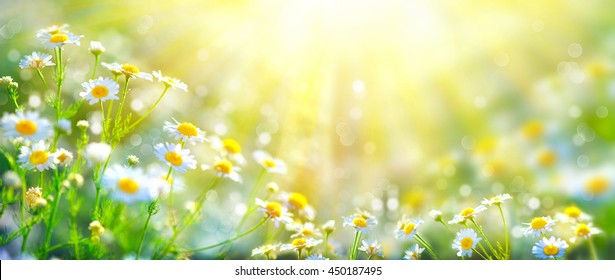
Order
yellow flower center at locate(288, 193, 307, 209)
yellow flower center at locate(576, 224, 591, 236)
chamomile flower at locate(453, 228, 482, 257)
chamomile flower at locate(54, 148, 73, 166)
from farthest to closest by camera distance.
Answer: yellow flower center at locate(288, 193, 307, 209) < yellow flower center at locate(576, 224, 591, 236) < chamomile flower at locate(453, 228, 482, 257) < chamomile flower at locate(54, 148, 73, 166)

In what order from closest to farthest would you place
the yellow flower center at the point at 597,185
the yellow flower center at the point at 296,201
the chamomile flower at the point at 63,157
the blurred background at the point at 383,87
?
the chamomile flower at the point at 63,157 → the yellow flower center at the point at 296,201 → the yellow flower center at the point at 597,185 → the blurred background at the point at 383,87

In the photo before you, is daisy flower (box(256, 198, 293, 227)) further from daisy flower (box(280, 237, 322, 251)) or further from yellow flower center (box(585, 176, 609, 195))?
yellow flower center (box(585, 176, 609, 195))

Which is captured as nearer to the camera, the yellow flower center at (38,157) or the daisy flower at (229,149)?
the yellow flower center at (38,157)

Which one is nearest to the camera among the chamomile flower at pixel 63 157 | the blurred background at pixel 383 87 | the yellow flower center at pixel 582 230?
the chamomile flower at pixel 63 157

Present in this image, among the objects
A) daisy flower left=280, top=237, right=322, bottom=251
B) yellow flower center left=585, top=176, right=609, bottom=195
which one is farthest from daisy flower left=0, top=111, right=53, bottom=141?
yellow flower center left=585, top=176, right=609, bottom=195

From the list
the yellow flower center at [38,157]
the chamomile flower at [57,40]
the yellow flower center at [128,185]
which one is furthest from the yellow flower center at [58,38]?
the yellow flower center at [128,185]

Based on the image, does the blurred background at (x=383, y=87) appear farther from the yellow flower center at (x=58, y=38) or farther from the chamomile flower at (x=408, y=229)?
the yellow flower center at (x=58, y=38)

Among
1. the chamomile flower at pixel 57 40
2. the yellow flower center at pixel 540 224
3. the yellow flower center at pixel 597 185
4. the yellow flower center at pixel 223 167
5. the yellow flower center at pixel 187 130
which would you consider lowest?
the yellow flower center at pixel 540 224

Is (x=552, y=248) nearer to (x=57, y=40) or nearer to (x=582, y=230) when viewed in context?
(x=582, y=230)
